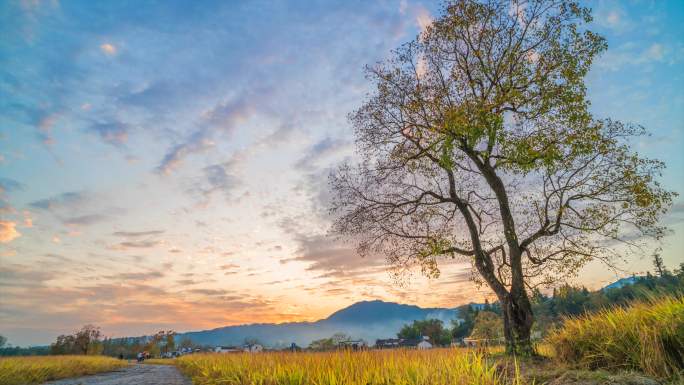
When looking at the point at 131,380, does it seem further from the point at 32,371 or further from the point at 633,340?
the point at 633,340

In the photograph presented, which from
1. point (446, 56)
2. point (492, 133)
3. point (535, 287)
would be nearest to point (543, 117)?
point (492, 133)

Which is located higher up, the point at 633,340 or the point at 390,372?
the point at 390,372

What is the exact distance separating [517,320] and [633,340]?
21.3 ft

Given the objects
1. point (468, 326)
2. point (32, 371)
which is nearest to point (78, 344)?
point (32, 371)

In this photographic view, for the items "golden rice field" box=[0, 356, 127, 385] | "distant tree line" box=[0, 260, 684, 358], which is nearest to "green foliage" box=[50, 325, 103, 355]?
"distant tree line" box=[0, 260, 684, 358]

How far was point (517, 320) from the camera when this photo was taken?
46.8 feet

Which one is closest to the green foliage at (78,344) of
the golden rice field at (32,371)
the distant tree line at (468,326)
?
the distant tree line at (468,326)

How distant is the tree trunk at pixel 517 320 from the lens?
13.9 metres

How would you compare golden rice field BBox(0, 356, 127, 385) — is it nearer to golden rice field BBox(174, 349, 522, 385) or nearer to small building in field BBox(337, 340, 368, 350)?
golden rice field BBox(174, 349, 522, 385)

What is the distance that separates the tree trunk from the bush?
10.2ft

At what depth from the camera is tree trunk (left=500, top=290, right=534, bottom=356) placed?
13.9 meters

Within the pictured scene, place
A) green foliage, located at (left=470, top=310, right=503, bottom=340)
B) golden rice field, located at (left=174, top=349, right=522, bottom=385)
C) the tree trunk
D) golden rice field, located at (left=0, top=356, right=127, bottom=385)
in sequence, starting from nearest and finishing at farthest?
golden rice field, located at (left=174, top=349, right=522, bottom=385), golden rice field, located at (left=0, top=356, right=127, bottom=385), the tree trunk, green foliage, located at (left=470, top=310, right=503, bottom=340)

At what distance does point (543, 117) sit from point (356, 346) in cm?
1180

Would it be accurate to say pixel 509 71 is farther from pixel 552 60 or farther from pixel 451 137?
pixel 451 137
